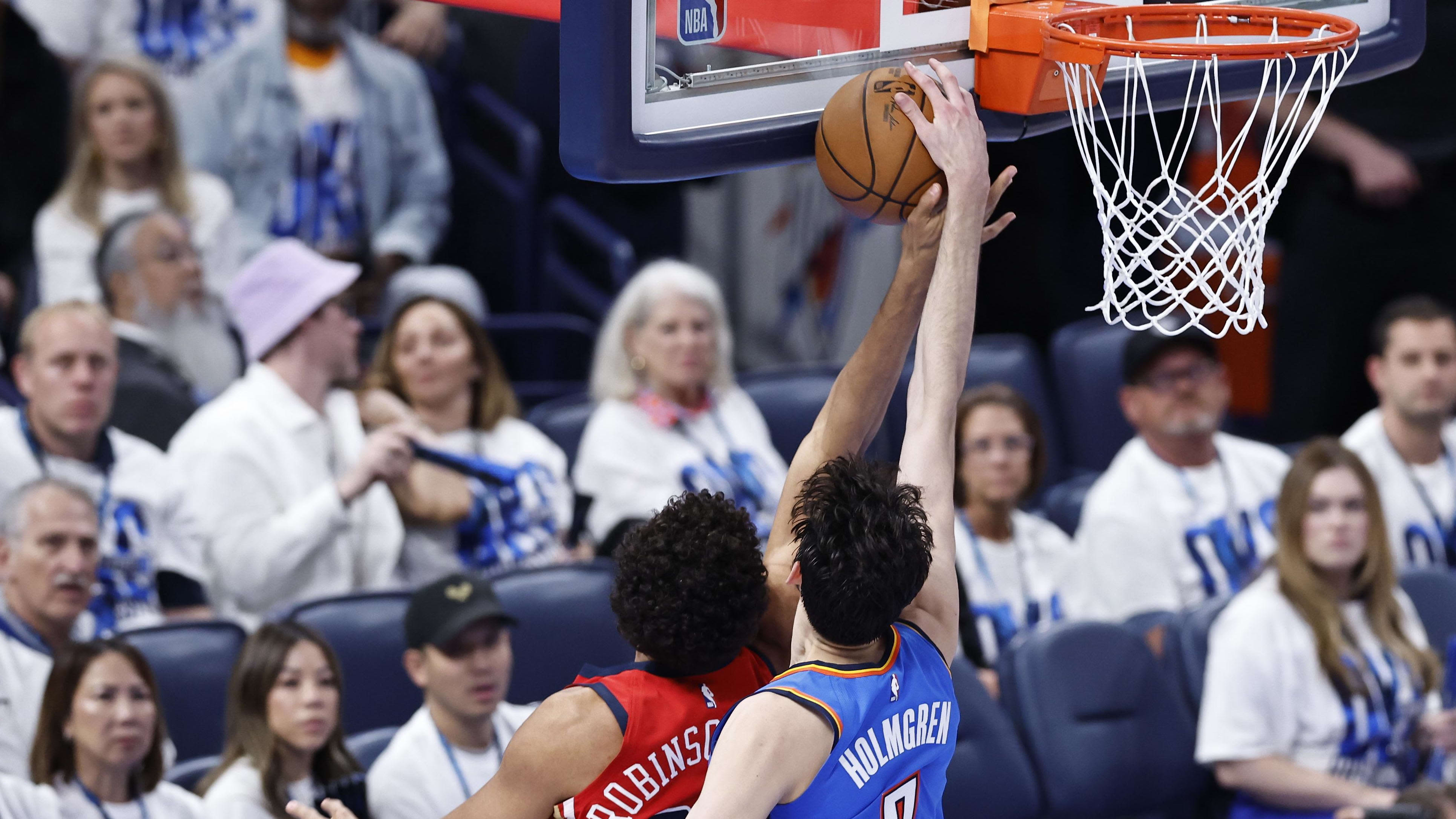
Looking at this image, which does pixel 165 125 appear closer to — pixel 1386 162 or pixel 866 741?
pixel 866 741

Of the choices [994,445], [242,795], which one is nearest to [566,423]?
[994,445]

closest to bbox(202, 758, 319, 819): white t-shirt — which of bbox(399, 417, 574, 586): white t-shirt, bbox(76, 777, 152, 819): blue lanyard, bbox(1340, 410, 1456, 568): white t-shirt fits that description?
bbox(76, 777, 152, 819): blue lanyard

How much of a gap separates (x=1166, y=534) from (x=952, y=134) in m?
3.02

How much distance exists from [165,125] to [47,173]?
4.26 ft

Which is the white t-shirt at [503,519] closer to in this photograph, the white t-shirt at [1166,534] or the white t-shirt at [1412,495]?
the white t-shirt at [1166,534]

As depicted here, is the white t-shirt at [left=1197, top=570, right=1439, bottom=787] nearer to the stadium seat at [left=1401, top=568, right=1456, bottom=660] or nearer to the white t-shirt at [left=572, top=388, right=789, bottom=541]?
the stadium seat at [left=1401, top=568, right=1456, bottom=660]

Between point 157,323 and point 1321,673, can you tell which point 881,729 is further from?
point 157,323

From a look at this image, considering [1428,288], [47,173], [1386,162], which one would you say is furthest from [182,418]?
[1428,288]

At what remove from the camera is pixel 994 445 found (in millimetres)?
5094

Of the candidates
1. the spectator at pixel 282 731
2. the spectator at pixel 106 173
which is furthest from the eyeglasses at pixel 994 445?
the spectator at pixel 106 173

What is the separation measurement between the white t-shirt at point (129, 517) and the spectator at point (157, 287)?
0.72 m

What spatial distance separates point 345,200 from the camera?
6527 mm

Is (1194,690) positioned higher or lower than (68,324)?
lower

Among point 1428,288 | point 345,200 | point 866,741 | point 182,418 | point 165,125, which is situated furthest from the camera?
point 1428,288
